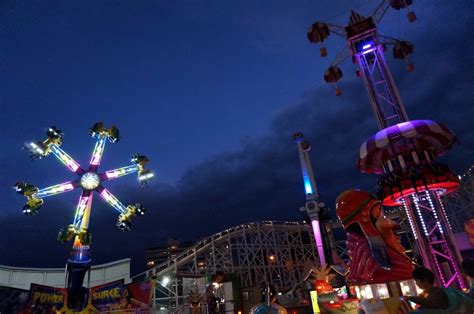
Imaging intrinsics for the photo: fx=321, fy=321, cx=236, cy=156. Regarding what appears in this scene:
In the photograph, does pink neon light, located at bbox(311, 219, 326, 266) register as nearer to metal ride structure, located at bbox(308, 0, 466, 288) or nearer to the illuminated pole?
the illuminated pole

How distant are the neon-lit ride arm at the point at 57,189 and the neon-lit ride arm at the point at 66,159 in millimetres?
625

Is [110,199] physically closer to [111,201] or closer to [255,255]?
[111,201]

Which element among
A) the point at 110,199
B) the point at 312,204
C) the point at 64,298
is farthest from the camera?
the point at 312,204

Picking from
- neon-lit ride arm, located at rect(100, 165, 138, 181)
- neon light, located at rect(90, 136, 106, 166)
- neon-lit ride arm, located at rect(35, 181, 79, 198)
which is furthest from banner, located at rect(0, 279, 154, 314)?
neon light, located at rect(90, 136, 106, 166)

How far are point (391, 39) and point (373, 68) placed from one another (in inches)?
64.3

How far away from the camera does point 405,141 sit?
29.9 ft

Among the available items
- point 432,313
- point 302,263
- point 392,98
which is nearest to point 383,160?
point 392,98

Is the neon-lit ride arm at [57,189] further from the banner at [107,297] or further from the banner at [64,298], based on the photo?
→ the banner at [107,297]

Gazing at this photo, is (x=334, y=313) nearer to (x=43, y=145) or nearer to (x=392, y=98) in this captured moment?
(x=392, y=98)

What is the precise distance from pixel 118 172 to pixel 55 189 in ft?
9.39

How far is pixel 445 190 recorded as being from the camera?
9289 millimetres

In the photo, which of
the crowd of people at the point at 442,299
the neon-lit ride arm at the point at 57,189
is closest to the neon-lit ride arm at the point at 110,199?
the neon-lit ride arm at the point at 57,189

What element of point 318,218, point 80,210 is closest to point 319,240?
point 318,218

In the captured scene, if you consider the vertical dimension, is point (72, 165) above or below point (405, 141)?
above
